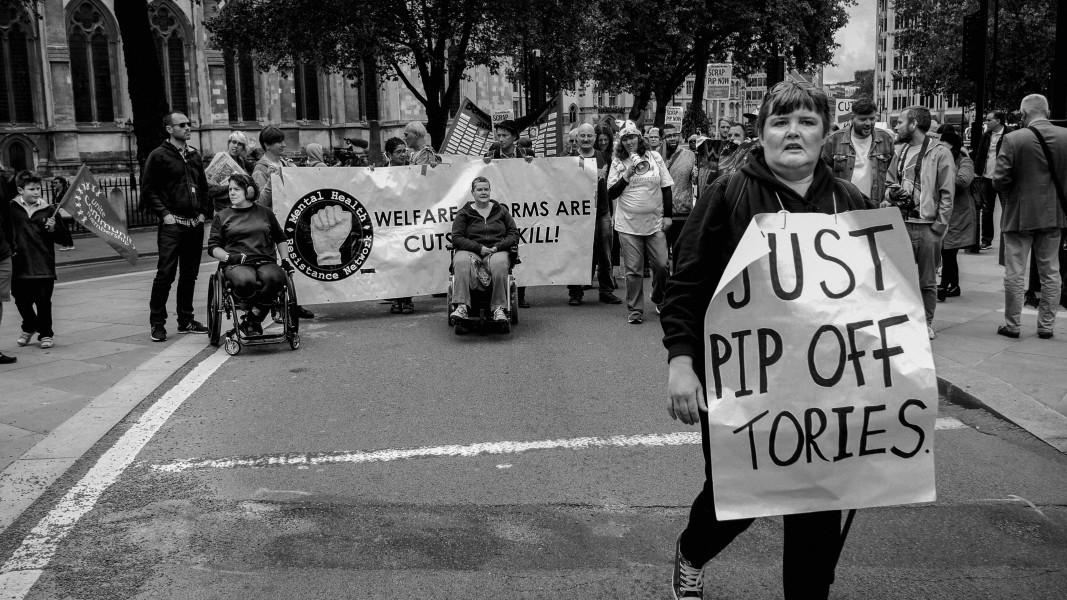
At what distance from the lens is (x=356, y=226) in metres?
11.1

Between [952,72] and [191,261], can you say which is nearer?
[191,261]

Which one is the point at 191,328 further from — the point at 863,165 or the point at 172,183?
the point at 863,165

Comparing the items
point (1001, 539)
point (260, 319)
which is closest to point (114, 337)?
point (260, 319)

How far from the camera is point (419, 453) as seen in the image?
5.78m

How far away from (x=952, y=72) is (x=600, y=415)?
49696 millimetres

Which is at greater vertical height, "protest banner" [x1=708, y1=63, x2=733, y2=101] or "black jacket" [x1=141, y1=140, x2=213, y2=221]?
"protest banner" [x1=708, y1=63, x2=733, y2=101]

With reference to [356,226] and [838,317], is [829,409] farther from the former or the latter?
[356,226]

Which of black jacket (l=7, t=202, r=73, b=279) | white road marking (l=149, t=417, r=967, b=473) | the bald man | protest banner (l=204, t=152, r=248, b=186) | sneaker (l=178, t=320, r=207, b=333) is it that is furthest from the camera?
the bald man

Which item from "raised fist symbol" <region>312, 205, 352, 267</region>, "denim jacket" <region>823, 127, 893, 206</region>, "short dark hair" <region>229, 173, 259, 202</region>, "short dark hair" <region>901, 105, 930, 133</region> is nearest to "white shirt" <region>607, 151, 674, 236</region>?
"denim jacket" <region>823, 127, 893, 206</region>

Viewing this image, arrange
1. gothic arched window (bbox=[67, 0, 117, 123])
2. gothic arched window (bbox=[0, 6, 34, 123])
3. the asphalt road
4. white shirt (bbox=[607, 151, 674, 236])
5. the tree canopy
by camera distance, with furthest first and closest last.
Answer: the tree canopy
gothic arched window (bbox=[67, 0, 117, 123])
gothic arched window (bbox=[0, 6, 34, 123])
white shirt (bbox=[607, 151, 674, 236])
the asphalt road

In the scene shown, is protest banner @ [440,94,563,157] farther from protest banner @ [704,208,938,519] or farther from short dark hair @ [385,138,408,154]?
protest banner @ [704,208,938,519]

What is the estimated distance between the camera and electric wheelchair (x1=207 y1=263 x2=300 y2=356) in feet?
29.3

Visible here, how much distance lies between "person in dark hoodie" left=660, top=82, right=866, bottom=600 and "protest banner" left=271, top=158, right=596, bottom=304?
8062mm

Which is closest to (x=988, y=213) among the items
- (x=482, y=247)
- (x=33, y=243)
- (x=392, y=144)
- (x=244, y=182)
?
(x=392, y=144)
